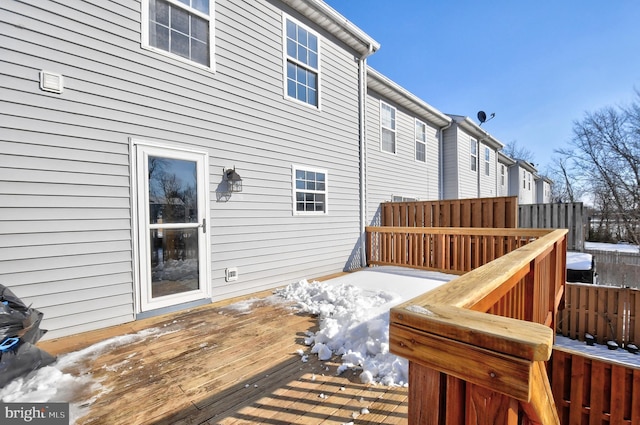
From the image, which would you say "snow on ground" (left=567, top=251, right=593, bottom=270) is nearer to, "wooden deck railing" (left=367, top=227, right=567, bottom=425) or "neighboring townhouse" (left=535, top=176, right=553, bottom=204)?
"wooden deck railing" (left=367, top=227, right=567, bottom=425)

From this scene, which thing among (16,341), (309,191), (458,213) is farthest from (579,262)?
(16,341)

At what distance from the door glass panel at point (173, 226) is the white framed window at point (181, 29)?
1.44 meters

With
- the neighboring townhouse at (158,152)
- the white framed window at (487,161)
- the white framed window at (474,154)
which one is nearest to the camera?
the neighboring townhouse at (158,152)

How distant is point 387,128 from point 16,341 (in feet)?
25.6

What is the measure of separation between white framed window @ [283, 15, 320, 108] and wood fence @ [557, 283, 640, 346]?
248 inches

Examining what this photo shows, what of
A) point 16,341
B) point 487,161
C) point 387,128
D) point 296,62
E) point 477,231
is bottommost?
point 16,341

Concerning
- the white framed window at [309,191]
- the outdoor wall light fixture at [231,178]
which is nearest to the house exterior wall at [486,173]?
the white framed window at [309,191]

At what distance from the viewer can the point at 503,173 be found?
15.8 metres

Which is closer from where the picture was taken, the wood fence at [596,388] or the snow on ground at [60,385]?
the snow on ground at [60,385]

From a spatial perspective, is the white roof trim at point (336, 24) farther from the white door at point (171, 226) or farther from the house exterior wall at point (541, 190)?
the house exterior wall at point (541, 190)

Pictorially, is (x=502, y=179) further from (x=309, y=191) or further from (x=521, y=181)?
(x=309, y=191)

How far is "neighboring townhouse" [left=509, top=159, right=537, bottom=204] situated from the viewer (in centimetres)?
1736

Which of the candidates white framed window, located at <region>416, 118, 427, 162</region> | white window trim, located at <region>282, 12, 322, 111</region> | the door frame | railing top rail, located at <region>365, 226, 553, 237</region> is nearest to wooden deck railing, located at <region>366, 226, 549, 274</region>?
railing top rail, located at <region>365, 226, 553, 237</region>

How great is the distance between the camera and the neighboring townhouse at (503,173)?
48.8 feet
